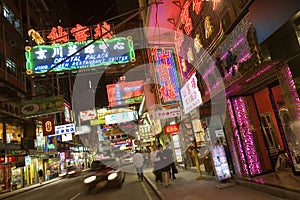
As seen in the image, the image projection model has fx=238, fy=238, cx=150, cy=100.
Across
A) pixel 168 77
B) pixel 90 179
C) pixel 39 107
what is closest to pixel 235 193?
pixel 90 179

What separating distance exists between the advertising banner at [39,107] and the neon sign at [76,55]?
2.06 meters

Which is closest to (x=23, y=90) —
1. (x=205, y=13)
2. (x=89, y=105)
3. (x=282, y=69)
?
(x=205, y=13)

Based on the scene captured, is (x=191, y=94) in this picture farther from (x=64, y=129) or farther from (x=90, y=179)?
(x=64, y=129)

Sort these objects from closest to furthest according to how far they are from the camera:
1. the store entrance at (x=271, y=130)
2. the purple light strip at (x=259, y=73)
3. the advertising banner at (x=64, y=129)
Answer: the purple light strip at (x=259, y=73)
the store entrance at (x=271, y=130)
the advertising banner at (x=64, y=129)

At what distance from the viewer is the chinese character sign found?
10692 millimetres

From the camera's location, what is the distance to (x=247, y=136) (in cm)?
897

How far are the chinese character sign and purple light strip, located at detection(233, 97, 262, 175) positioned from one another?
1.75 metres

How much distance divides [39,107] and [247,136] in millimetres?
11606

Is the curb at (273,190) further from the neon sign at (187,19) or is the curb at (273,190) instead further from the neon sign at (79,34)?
the neon sign at (79,34)

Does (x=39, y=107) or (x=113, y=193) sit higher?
(x=39, y=107)

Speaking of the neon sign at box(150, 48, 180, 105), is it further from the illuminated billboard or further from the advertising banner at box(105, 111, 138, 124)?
the advertising banner at box(105, 111, 138, 124)

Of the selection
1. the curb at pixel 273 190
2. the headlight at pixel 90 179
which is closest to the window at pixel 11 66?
the headlight at pixel 90 179

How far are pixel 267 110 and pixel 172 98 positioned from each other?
20.2 ft

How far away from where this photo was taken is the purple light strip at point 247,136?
875cm
